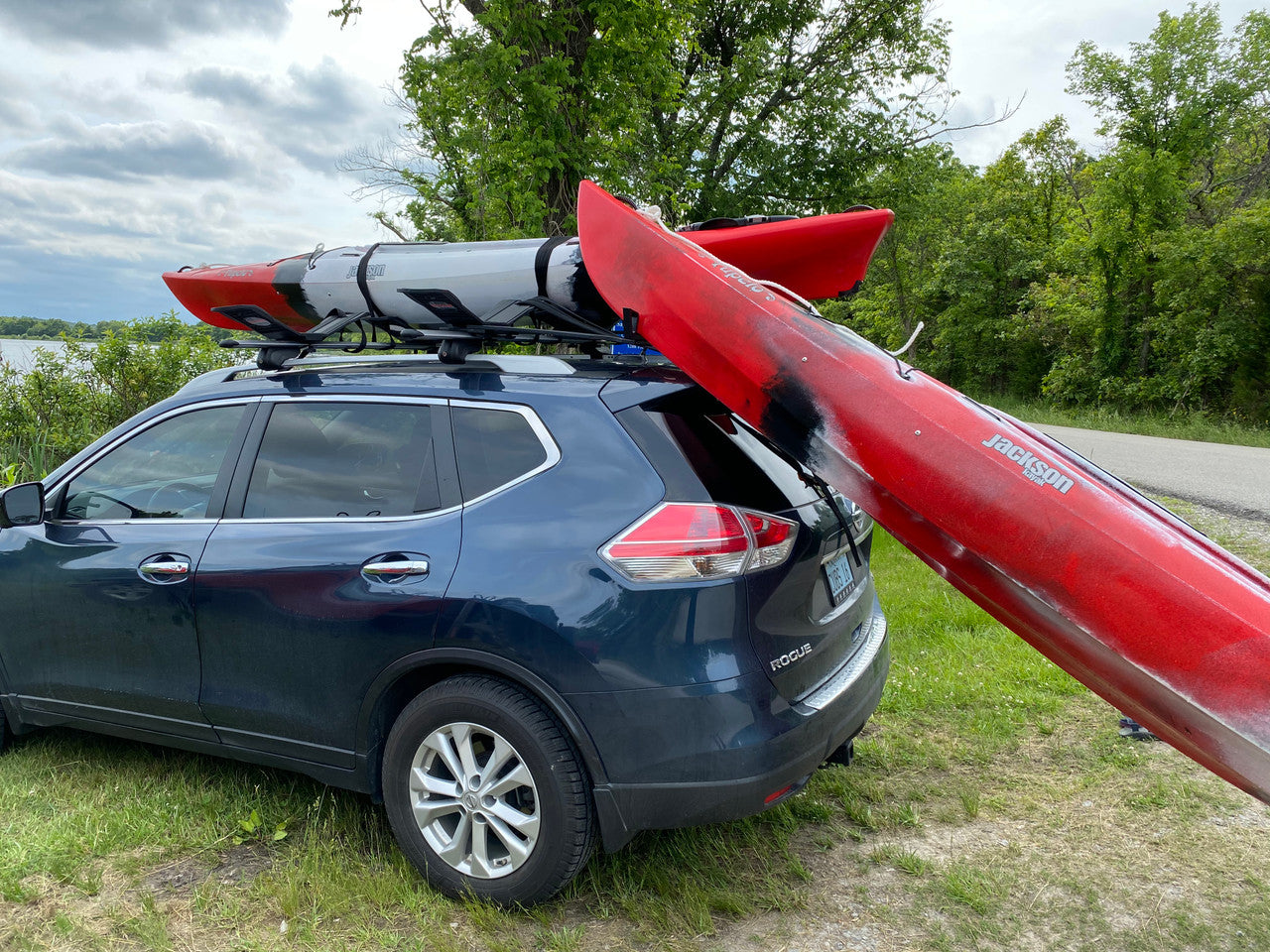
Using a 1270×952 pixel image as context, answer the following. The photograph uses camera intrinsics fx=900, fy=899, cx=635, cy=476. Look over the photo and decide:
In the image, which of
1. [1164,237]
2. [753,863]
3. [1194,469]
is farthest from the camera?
[1164,237]

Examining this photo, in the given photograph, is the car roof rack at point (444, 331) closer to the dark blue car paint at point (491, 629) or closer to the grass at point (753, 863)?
the dark blue car paint at point (491, 629)

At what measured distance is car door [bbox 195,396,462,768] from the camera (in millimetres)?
2918

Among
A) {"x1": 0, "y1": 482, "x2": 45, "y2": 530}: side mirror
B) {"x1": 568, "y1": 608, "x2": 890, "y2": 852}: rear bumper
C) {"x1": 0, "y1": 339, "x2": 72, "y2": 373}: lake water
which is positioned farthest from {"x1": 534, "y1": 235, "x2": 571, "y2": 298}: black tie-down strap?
{"x1": 0, "y1": 339, "x2": 72, "y2": 373}: lake water

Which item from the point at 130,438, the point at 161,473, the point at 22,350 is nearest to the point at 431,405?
the point at 161,473

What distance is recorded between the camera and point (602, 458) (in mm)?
2779

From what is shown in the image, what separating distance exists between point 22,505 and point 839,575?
10.7ft

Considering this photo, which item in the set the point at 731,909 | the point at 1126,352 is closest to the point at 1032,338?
the point at 1126,352

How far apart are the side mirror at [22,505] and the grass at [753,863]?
3.70 ft

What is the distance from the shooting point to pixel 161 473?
12.2 ft

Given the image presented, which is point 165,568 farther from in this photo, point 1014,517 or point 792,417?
point 1014,517

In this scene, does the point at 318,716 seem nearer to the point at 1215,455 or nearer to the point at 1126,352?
the point at 1215,455

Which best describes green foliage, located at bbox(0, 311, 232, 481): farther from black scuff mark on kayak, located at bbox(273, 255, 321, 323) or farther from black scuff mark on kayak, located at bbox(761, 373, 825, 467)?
black scuff mark on kayak, located at bbox(761, 373, 825, 467)

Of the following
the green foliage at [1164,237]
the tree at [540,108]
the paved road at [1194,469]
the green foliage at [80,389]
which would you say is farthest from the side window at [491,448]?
the green foliage at [1164,237]

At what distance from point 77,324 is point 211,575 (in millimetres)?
7958
